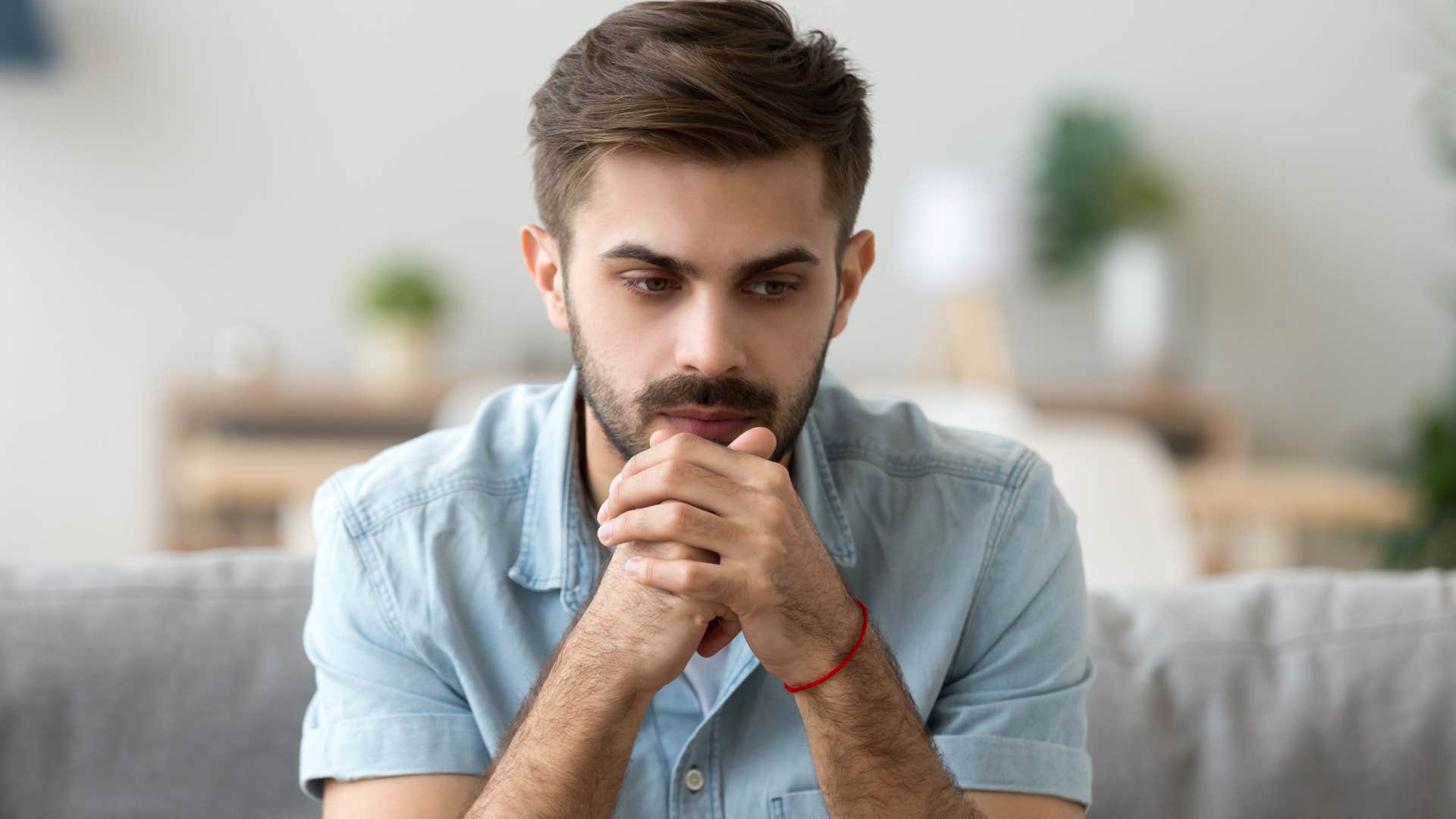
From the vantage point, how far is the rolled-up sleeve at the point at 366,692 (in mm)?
1183

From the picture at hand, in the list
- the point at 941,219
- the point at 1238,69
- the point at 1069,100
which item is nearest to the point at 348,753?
the point at 941,219

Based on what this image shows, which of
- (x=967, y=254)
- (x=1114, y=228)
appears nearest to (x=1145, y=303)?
(x=1114, y=228)

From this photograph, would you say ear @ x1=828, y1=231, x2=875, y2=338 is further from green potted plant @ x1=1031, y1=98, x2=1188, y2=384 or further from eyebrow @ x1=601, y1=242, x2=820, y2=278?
green potted plant @ x1=1031, y1=98, x2=1188, y2=384

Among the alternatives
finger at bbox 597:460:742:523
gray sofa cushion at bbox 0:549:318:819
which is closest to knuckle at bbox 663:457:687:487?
finger at bbox 597:460:742:523

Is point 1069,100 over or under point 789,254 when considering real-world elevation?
over

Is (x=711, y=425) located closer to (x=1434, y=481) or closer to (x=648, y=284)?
(x=648, y=284)

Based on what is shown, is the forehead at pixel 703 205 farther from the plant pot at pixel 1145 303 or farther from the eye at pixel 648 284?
the plant pot at pixel 1145 303

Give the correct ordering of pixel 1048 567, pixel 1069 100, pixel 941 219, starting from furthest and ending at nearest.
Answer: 1. pixel 1069 100
2. pixel 941 219
3. pixel 1048 567

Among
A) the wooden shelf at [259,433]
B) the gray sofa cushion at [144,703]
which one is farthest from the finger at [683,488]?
the wooden shelf at [259,433]

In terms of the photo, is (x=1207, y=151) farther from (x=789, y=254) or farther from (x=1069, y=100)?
(x=789, y=254)

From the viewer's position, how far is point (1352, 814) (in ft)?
4.56

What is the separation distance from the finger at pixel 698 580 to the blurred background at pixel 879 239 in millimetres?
3120

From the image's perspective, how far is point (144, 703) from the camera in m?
1.32

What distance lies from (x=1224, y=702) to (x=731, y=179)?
0.71 m
